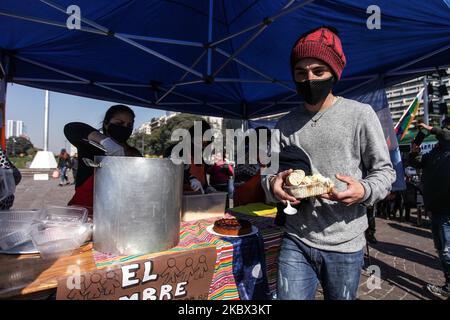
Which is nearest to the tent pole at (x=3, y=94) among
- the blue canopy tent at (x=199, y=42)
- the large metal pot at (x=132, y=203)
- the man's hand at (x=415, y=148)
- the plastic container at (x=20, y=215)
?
the blue canopy tent at (x=199, y=42)

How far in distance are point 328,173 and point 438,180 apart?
2690mm

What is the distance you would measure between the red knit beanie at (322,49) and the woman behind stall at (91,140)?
1.06 m

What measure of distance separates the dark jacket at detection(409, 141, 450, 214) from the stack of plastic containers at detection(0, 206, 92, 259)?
136 inches

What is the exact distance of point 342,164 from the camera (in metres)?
1.09

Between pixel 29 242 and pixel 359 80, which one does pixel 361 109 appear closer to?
pixel 29 242

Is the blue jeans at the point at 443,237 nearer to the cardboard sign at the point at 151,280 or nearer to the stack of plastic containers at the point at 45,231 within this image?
the cardboard sign at the point at 151,280

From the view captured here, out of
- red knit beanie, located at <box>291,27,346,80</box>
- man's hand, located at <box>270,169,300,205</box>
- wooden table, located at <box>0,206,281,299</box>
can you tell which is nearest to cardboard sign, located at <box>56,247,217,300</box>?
wooden table, located at <box>0,206,281,299</box>

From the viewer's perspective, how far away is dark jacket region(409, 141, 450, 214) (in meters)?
2.79

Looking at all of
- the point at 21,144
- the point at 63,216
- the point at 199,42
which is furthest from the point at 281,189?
the point at 21,144

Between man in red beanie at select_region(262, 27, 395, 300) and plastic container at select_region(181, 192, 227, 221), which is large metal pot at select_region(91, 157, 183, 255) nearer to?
man in red beanie at select_region(262, 27, 395, 300)

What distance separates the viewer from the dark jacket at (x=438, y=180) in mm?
2795

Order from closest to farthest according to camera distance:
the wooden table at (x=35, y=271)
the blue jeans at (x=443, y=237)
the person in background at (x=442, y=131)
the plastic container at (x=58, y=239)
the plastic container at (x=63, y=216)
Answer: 1. the wooden table at (x=35, y=271)
2. the plastic container at (x=58, y=239)
3. the plastic container at (x=63, y=216)
4. the blue jeans at (x=443, y=237)
5. the person in background at (x=442, y=131)

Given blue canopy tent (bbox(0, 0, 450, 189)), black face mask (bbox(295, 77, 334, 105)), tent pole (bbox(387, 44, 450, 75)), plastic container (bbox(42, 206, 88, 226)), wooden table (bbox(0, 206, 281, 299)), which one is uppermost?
blue canopy tent (bbox(0, 0, 450, 189))
